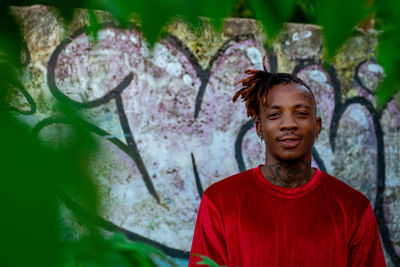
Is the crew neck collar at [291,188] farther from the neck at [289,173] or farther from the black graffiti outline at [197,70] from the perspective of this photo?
the black graffiti outline at [197,70]

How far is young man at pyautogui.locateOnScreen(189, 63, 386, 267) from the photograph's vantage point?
49.4 inches

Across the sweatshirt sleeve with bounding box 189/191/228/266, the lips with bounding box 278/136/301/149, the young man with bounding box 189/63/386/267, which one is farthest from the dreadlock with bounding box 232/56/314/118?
the sweatshirt sleeve with bounding box 189/191/228/266

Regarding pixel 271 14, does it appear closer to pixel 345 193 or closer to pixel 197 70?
pixel 345 193

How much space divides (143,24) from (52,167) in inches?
8.3

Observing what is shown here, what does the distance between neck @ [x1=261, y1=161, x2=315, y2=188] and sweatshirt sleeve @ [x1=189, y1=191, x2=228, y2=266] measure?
9.0 inches

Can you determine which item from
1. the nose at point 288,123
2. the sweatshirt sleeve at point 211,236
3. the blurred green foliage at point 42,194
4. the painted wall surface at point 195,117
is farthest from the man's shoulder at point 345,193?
the blurred green foliage at point 42,194

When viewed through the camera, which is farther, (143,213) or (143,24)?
(143,213)

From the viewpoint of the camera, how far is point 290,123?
1304mm

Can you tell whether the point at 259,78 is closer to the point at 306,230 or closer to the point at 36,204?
the point at 306,230

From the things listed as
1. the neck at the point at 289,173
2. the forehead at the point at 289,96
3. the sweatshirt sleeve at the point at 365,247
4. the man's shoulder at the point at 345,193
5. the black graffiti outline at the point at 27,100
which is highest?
the forehead at the point at 289,96

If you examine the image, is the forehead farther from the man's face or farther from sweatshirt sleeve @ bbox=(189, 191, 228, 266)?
sweatshirt sleeve @ bbox=(189, 191, 228, 266)

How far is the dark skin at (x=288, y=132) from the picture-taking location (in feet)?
4.33

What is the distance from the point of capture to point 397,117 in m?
2.46

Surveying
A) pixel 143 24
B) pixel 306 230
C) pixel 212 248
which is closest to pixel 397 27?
pixel 143 24
